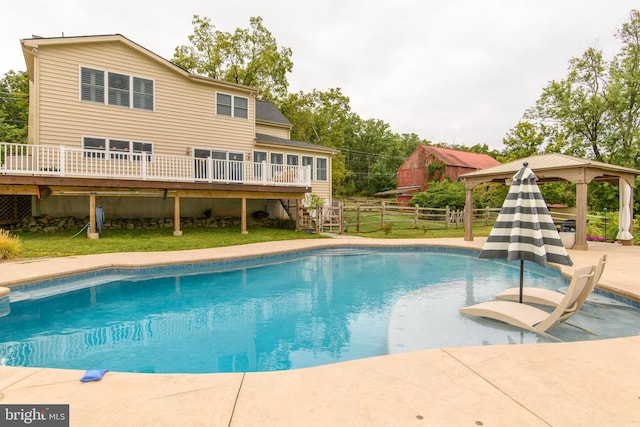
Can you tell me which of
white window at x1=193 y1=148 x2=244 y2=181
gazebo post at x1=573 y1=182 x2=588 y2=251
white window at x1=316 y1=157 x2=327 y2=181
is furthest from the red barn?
white window at x1=193 y1=148 x2=244 y2=181

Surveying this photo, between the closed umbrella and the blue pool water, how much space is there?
5505 mm

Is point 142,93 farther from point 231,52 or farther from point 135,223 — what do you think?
point 231,52

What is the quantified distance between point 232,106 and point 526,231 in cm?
1476

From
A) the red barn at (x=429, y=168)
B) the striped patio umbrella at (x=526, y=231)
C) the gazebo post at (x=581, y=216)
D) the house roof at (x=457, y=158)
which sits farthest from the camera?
the house roof at (x=457, y=158)

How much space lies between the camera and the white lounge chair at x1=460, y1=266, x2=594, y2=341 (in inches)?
175

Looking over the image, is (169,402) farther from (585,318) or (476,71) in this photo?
(476,71)

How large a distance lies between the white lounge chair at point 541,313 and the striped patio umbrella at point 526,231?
55 centimetres

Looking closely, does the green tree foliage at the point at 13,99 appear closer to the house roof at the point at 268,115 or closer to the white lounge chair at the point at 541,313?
the house roof at the point at 268,115

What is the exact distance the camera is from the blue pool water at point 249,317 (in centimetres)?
452

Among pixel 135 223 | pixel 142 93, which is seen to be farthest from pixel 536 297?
pixel 142 93

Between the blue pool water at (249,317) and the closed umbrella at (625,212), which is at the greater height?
the closed umbrella at (625,212)

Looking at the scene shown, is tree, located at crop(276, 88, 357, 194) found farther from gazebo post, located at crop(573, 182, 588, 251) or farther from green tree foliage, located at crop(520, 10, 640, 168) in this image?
gazebo post, located at crop(573, 182, 588, 251)

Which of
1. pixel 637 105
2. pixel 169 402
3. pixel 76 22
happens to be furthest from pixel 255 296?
pixel 637 105

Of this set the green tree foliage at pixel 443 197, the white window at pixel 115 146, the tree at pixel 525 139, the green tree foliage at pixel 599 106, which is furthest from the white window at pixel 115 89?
the tree at pixel 525 139
